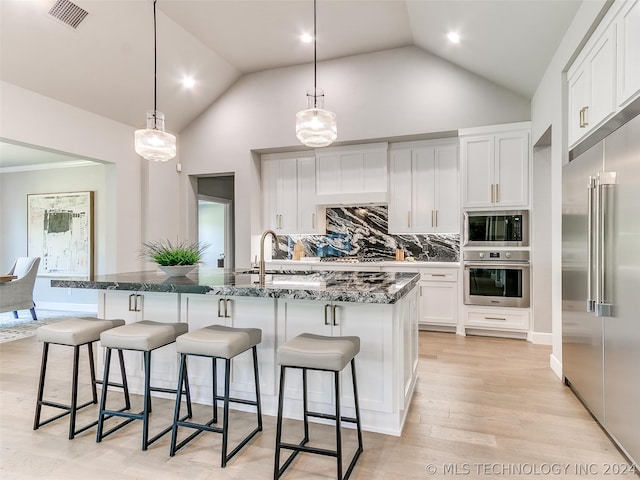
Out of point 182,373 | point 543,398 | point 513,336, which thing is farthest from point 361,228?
point 182,373

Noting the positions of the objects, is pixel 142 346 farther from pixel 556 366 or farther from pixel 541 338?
pixel 541 338

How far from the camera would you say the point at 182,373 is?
219 cm

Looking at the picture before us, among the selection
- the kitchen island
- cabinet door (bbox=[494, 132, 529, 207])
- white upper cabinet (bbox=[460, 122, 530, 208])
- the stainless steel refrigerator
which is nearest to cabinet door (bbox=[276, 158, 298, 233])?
white upper cabinet (bbox=[460, 122, 530, 208])

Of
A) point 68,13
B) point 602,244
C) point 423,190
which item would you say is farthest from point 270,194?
point 602,244

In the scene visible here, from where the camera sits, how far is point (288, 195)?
5855mm

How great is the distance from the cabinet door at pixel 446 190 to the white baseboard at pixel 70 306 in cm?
596

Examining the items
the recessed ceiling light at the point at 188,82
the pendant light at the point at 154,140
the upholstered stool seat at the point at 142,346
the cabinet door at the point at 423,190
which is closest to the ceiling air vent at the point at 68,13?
the pendant light at the point at 154,140

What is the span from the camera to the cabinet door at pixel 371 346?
2334 mm

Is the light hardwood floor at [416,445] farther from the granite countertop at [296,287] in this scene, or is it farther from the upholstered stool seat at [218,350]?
the granite countertop at [296,287]

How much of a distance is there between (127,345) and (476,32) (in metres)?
4.16

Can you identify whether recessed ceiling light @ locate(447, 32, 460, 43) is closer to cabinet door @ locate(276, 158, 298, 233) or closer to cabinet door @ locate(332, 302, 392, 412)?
cabinet door @ locate(276, 158, 298, 233)

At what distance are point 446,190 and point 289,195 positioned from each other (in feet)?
7.53

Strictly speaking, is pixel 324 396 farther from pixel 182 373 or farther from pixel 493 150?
pixel 493 150

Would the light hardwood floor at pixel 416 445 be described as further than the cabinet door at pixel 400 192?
No
